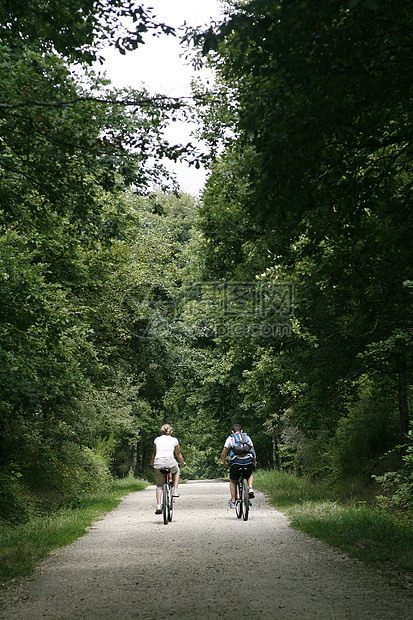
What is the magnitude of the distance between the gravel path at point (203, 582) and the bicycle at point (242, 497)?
2176mm

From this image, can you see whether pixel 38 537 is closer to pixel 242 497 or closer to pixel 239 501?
pixel 242 497

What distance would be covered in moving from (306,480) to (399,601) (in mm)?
17462

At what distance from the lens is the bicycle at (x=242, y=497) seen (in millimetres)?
13124

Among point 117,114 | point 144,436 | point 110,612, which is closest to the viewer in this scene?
point 110,612

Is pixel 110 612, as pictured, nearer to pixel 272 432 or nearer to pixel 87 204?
pixel 87 204

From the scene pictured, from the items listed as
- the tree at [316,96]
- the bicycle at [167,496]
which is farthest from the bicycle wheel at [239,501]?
the tree at [316,96]

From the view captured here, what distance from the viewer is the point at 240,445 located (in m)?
13.8

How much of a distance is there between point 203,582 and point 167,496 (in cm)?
634

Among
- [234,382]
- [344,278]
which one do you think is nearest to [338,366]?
[344,278]

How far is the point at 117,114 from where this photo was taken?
8234mm

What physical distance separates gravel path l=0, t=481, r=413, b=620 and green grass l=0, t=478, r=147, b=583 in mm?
237

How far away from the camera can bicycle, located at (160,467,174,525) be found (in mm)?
12930

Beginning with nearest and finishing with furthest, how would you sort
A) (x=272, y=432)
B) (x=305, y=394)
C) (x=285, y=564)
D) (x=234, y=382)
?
1. (x=285, y=564)
2. (x=305, y=394)
3. (x=272, y=432)
4. (x=234, y=382)

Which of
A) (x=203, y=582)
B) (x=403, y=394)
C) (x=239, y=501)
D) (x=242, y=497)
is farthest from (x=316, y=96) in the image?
(x=403, y=394)
